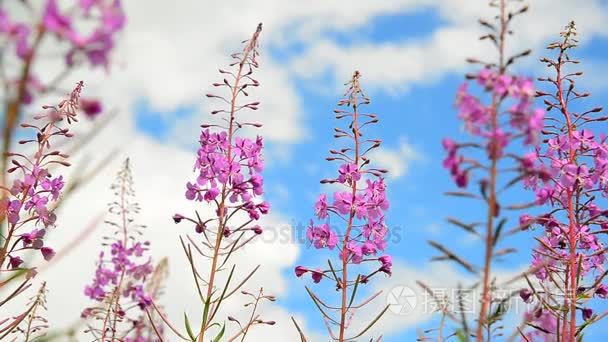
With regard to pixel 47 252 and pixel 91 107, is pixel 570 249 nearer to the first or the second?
pixel 47 252

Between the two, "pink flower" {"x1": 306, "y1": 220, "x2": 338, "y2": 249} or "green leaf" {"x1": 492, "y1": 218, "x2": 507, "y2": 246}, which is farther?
"pink flower" {"x1": 306, "y1": 220, "x2": 338, "y2": 249}

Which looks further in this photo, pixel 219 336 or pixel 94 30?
pixel 219 336

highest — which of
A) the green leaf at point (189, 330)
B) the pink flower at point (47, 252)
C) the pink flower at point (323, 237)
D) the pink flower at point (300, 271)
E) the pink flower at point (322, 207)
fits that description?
the pink flower at point (322, 207)

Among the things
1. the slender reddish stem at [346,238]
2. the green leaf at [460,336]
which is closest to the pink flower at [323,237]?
the slender reddish stem at [346,238]

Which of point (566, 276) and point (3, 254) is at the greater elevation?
point (566, 276)

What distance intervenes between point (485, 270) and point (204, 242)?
342cm

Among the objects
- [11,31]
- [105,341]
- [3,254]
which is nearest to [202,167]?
[3,254]

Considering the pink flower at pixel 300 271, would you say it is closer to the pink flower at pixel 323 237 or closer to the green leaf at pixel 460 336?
the pink flower at pixel 323 237

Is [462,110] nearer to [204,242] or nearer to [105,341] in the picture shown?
[204,242]

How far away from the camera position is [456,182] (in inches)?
125

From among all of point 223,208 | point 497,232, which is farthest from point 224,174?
point 497,232

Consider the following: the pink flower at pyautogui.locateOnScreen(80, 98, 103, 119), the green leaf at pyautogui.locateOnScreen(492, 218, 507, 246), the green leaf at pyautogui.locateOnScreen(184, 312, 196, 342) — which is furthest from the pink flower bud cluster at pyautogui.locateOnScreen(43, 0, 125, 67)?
the green leaf at pyautogui.locateOnScreen(184, 312, 196, 342)

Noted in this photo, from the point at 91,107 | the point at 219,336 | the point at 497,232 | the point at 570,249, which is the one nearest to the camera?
the point at 91,107

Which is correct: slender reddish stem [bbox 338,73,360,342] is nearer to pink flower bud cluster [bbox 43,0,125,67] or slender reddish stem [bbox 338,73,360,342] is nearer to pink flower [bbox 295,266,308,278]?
pink flower [bbox 295,266,308,278]
